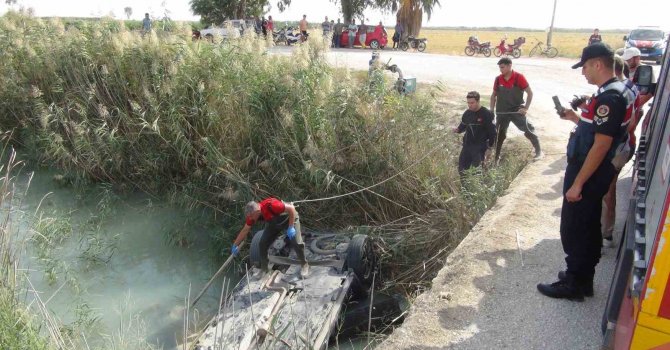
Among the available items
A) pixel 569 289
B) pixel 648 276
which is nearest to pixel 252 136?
pixel 569 289

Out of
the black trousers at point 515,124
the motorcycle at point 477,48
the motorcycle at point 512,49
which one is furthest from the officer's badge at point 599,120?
the motorcycle at point 477,48

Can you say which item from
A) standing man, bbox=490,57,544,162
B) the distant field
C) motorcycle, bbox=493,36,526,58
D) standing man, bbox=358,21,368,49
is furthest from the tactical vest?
standing man, bbox=358,21,368,49

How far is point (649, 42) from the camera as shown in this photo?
70.6ft

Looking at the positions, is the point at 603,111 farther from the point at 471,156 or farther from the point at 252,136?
the point at 252,136

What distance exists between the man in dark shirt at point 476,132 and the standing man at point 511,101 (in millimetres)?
767

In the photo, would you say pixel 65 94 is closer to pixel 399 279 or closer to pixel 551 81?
pixel 399 279

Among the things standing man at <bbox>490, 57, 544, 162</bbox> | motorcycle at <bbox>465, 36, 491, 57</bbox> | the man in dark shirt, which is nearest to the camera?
the man in dark shirt

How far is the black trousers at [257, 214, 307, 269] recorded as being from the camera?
6.07 metres

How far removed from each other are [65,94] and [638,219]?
9.83m

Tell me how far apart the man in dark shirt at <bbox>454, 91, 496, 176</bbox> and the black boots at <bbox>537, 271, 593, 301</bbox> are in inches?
130

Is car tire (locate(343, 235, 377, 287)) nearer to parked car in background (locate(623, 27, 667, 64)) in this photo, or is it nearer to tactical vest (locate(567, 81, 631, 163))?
tactical vest (locate(567, 81, 631, 163))

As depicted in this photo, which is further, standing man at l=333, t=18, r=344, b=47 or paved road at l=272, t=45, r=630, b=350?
standing man at l=333, t=18, r=344, b=47

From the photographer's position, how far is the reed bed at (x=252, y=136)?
24.9ft

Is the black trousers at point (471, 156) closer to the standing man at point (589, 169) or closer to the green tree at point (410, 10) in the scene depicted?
the standing man at point (589, 169)
